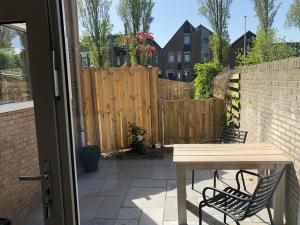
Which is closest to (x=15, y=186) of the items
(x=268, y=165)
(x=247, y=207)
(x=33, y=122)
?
(x=33, y=122)

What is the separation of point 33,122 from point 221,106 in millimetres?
3213

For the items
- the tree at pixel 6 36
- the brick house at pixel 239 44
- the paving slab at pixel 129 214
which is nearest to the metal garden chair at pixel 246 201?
the paving slab at pixel 129 214

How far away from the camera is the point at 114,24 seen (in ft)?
4.92

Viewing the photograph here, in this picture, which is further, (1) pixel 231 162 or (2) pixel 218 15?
(1) pixel 231 162

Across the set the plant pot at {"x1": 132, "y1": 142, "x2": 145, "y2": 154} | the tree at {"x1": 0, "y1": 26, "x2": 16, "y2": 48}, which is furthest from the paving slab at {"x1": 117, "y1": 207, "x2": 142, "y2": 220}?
the tree at {"x1": 0, "y1": 26, "x2": 16, "y2": 48}

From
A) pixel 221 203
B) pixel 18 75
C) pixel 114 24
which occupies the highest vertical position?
pixel 114 24

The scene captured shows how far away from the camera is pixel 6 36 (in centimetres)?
120

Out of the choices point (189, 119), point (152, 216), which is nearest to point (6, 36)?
point (152, 216)

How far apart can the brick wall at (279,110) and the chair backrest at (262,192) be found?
0.19 m

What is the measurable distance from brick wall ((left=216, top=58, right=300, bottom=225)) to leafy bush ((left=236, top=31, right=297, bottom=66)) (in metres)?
0.06

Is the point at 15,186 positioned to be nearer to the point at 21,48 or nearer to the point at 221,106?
the point at 21,48

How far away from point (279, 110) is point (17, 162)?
193 centimetres

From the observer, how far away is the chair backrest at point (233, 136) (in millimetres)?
3080

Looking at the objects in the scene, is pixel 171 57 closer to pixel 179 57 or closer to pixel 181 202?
pixel 179 57
